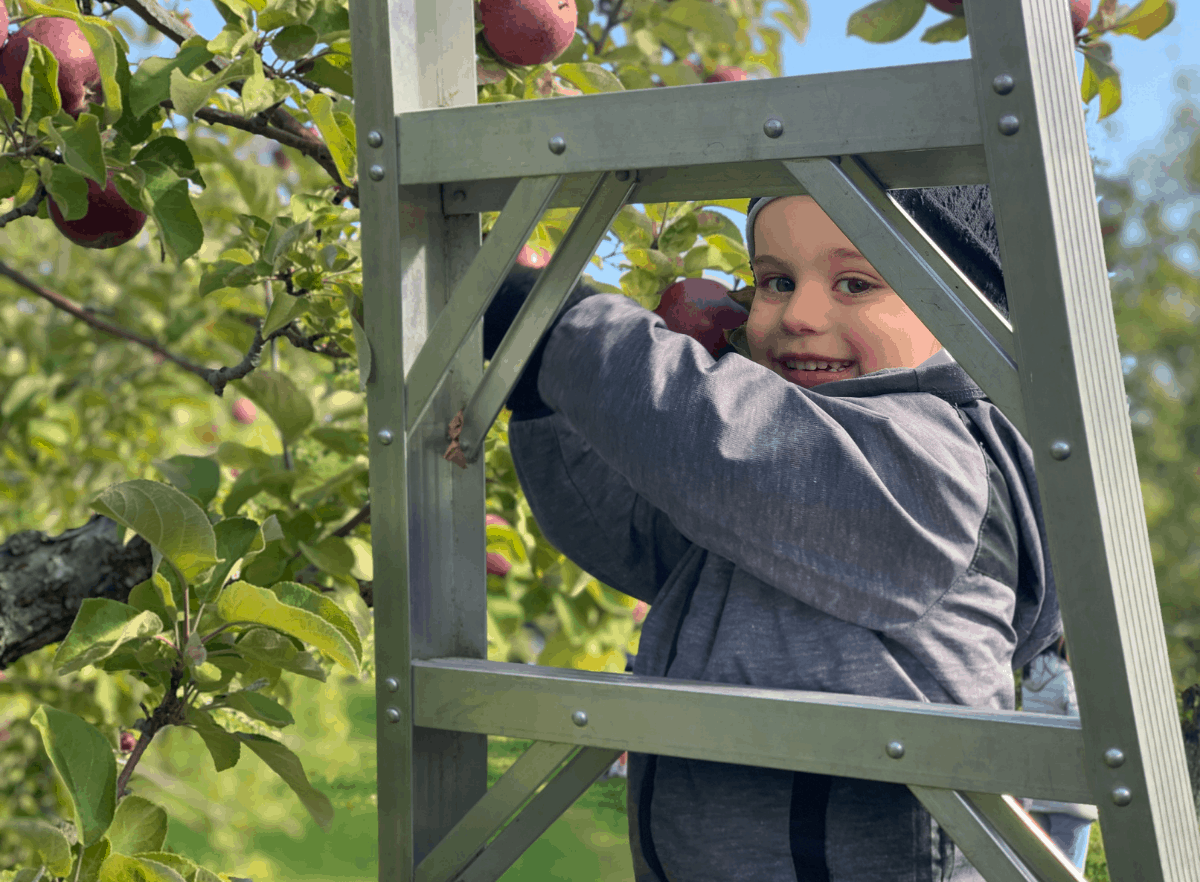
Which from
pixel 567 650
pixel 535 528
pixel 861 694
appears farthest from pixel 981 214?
pixel 567 650

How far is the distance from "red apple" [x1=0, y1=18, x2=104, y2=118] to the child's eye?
63cm

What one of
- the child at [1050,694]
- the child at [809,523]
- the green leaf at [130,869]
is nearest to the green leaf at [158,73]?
the child at [809,523]

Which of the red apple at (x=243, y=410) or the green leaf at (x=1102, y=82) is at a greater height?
the red apple at (x=243, y=410)

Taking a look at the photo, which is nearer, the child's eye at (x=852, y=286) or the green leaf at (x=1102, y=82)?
the child's eye at (x=852, y=286)

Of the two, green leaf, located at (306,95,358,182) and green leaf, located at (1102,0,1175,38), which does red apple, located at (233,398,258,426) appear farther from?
green leaf, located at (1102,0,1175,38)

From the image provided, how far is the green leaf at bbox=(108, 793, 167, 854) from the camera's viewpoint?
0.76 meters

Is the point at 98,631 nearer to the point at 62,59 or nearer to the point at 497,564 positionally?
the point at 62,59

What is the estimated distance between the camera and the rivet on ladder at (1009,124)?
545 mm

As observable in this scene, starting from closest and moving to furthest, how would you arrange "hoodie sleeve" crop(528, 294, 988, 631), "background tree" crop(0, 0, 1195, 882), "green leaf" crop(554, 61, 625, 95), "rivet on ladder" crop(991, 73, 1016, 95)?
"rivet on ladder" crop(991, 73, 1016, 95), "hoodie sleeve" crop(528, 294, 988, 631), "background tree" crop(0, 0, 1195, 882), "green leaf" crop(554, 61, 625, 95)

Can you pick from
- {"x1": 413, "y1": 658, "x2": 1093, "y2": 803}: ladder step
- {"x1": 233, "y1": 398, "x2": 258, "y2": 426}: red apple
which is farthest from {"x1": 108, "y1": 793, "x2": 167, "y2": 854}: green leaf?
{"x1": 233, "y1": 398, "x2": 258, "y2": 426}: red apple

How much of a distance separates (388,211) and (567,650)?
0.88 m

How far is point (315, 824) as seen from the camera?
7.00ft

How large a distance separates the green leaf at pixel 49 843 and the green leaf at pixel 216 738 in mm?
136

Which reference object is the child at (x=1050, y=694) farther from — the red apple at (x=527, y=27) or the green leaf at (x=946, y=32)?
the red apple at (x=527, y=27)
